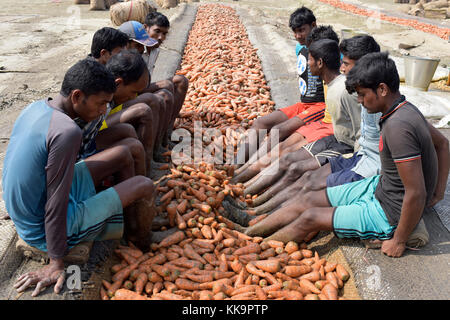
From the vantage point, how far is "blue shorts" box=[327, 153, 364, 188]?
281 cm

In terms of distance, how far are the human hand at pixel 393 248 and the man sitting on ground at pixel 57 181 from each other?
1.47m

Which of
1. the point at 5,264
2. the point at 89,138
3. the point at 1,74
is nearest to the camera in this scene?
the point at 5,264

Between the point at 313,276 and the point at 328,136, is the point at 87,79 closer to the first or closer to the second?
the point at 313,276

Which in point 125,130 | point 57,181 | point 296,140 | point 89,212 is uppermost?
point 57,181

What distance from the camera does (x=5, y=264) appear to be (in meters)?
2.23

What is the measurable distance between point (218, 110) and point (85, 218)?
3075mm

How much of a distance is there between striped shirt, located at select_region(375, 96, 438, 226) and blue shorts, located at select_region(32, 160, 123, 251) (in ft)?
5.00

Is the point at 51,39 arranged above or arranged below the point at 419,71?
below

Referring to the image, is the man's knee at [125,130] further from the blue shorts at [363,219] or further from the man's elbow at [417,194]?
the man's elbow at [417,194]

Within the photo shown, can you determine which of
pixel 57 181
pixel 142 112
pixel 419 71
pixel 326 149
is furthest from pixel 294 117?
pixel 419 71

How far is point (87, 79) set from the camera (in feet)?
6.79

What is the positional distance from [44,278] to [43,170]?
531mm

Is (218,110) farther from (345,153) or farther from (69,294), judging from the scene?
(69,294)
